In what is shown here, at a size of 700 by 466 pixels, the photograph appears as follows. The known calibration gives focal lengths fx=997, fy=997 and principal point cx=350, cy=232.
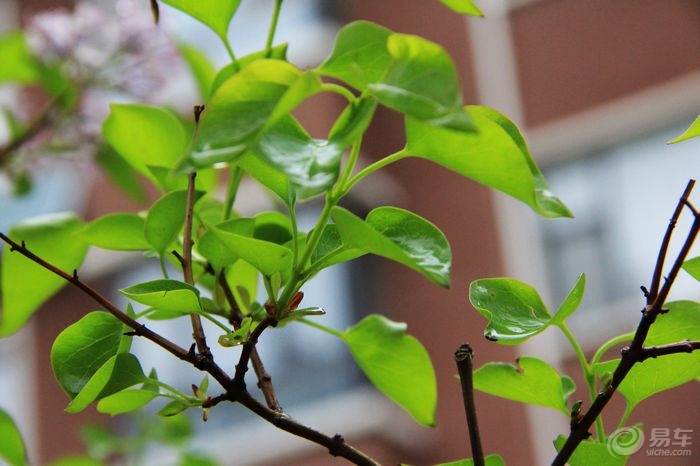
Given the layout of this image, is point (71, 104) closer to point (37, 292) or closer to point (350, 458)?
point (37, 292)

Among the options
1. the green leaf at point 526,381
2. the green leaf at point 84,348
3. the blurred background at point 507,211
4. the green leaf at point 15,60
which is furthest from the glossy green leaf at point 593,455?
the blurred background at point 507,211

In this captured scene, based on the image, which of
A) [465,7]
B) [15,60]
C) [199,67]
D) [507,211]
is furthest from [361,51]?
[507,211]

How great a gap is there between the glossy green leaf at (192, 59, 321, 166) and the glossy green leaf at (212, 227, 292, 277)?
0.18ft

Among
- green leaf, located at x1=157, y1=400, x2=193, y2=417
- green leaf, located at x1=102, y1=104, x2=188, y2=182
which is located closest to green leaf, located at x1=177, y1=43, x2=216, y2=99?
green leaf, located at x1=102, y1=104, x2=188, y2=182

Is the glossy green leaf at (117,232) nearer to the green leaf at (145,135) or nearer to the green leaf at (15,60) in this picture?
the green leaf at (145,135)

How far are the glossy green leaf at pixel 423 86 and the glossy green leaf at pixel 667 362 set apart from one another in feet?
0.36

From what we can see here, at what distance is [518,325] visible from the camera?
0.26 metres

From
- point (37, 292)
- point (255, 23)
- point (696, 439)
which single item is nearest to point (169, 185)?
point (37, 292)

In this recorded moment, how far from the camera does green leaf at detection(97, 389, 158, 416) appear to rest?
0.27 m

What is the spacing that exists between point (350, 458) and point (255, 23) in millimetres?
3081

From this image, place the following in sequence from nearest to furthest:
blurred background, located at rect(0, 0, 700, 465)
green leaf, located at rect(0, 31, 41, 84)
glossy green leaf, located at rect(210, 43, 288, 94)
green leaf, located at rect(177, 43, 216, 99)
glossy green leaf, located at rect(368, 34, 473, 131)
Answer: glossy green leaf, located at rect(368, 34, 473, 131), glossy green leaf, located at rect(210, 43, 288, 94), green leaf, located at rect(177, 43, 216, 99), green leaf, located at rect(0, 31, 41, 84), blurred background, located at rect(0, 0, 700, 465)

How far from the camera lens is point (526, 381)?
28cm

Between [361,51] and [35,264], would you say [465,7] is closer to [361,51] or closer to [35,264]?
[361,51]

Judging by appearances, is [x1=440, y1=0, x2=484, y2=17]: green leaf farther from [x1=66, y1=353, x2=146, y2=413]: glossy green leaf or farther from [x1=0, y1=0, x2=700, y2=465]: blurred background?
[x1=0, y1=0, x2=700, y2=465]: blurred background
